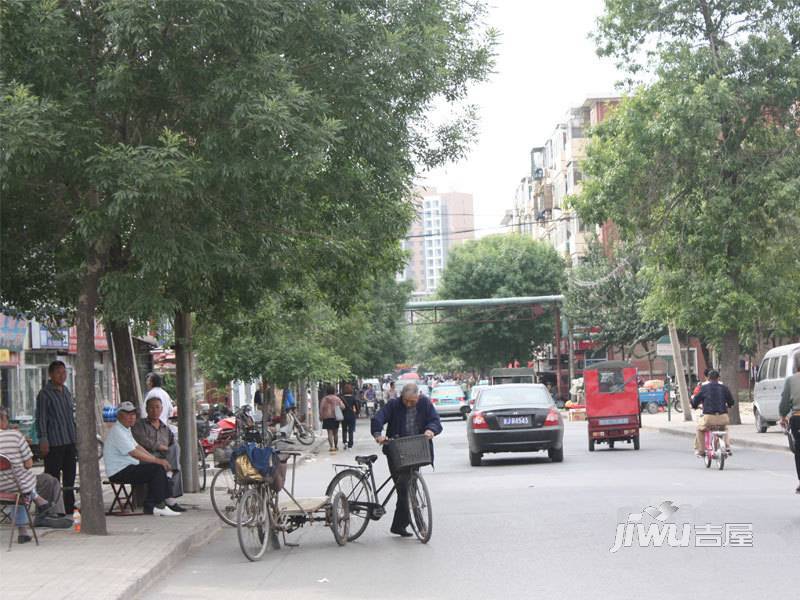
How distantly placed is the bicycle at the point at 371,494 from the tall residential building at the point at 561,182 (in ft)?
222

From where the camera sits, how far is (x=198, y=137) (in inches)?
560

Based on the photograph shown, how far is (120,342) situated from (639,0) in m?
23.0

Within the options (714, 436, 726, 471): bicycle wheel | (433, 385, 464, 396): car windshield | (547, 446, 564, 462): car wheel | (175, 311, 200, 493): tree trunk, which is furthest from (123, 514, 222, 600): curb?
(433, 385, 464, 396): car windshield

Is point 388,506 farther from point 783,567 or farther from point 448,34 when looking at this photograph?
point 783,567

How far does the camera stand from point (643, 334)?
232 ft

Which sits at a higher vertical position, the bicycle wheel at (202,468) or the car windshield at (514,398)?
the car windshield at (514,398)

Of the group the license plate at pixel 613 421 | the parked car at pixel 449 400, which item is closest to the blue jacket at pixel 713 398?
the license plate at pixel 613 421

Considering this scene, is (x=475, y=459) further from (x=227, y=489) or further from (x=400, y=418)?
(x=400, y=418)

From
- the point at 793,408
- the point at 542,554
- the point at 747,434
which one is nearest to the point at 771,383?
the point at 747,434

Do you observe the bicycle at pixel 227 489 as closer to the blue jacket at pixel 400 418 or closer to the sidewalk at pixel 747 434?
the blue jacket at pixel 400 418

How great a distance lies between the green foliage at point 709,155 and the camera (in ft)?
115

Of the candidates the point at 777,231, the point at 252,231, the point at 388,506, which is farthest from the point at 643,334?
the point at 252,231

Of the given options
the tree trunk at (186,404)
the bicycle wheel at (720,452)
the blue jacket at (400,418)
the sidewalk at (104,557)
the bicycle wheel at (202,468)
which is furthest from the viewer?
the bicycle wheel at (720,452)

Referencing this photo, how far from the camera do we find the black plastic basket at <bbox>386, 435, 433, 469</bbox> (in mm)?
13664
